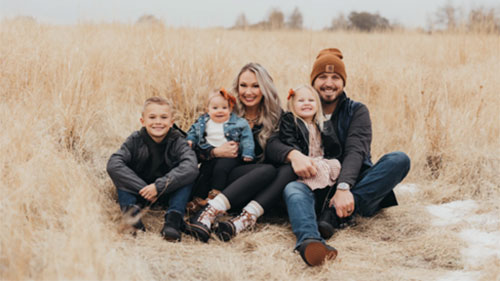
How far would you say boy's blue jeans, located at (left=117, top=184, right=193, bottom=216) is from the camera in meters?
2.97

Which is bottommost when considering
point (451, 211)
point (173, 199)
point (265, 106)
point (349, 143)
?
point (451, 211)

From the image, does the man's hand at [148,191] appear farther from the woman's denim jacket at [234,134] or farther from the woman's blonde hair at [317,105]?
the woman's blonde hair at [317,105]

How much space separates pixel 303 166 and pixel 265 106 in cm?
70

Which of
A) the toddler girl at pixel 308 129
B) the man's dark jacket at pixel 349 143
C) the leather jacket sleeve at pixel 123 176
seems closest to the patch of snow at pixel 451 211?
the man's dark jacket at pixel 349 143

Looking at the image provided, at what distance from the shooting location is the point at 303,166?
305 cm

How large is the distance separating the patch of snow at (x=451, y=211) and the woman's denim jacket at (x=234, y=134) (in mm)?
1454

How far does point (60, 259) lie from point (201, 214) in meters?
1.18

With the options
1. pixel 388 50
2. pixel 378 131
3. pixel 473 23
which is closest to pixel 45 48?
pixel 378 131

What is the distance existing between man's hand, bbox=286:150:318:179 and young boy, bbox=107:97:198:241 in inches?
26.6

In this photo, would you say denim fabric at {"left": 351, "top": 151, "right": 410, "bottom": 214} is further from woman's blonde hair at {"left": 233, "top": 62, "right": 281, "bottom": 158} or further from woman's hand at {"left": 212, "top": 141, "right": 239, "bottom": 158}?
woman's hand at {"left": 212, "top": 141, "right": 239, "bottom": 158}

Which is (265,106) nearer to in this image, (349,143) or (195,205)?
(349,143)

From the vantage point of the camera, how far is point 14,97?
370 cm

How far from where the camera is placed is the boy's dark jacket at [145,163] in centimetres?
296

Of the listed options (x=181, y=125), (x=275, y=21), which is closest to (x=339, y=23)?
(x=275, y=21)
